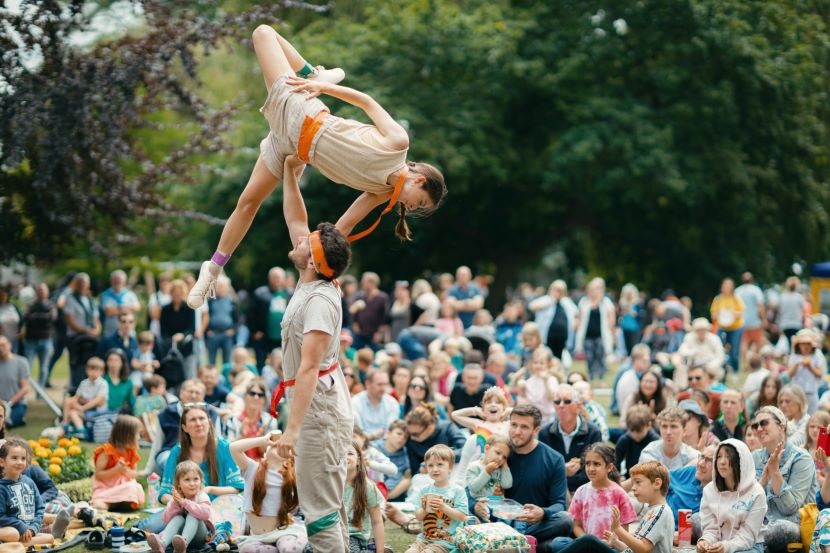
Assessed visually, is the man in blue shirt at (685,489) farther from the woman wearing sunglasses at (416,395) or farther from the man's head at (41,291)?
the man's head at (41,291)

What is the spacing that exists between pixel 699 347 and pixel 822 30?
9077mm

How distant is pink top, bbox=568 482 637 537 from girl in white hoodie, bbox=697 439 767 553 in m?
0.45

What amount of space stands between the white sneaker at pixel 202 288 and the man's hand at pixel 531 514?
2266mm

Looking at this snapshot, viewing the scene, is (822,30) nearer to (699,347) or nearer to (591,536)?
(699,347)

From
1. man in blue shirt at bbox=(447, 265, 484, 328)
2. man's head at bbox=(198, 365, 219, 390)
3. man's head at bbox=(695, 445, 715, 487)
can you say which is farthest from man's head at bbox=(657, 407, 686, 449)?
man in blue shirt at bbox=(447, 265, 484, 328)

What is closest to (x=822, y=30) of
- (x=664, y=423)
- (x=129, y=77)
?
(x=129, y=77)

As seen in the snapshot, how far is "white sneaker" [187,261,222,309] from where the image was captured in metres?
6.04

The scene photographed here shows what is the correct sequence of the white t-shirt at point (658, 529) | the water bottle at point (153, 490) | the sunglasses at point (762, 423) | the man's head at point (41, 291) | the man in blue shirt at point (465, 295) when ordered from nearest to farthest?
the white t-shirt at point (658, 529) < the sunglasses at point (762, 423) < the water bottle at point (153, 490) < the man's head at point (41, 291) < the man in blue shirt at point (465, 295)

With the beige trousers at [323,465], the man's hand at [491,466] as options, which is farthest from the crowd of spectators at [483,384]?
the beige trousers at [323,465]

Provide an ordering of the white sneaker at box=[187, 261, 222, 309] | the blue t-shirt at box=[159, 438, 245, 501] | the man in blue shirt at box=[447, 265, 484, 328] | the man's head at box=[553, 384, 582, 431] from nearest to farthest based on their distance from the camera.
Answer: the white sneaker at box=[187, 261, 222, 309]
the blue t-shirt at box=[159, 438, 245, 501]
the man's head at box=[553, 384, 582, 431]
the man in blue shirt at box=[447, 265, 484, 328]

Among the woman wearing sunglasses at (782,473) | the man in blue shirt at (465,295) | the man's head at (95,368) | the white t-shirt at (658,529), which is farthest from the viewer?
the man in blue shirt at (465,295)

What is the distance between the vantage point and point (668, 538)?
6691 mm

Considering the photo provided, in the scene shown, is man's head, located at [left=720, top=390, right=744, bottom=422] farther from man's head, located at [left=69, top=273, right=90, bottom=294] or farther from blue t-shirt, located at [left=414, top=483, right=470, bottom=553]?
man's head, located at [left=69, top=273, right=90, bottom=294]

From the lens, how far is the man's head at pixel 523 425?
7273mm
